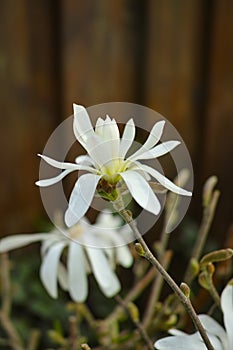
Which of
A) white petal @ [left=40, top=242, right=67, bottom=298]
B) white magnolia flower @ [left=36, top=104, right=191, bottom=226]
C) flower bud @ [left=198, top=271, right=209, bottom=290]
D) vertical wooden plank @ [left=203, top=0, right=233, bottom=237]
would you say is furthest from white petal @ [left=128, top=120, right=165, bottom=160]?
vertical wooden plank @ [left=203, top=0, right=233, bottom=237]

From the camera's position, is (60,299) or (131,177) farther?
(60,299)

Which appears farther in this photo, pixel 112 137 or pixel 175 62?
pixel 175 62

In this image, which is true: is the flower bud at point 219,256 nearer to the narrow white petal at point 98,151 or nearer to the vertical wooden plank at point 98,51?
the narrow white petal at point 98,151

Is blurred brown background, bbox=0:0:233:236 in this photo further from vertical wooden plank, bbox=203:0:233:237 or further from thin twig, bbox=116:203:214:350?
thin twig, bbox=116:203:214:350

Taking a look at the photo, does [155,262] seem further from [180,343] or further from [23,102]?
[23,102]

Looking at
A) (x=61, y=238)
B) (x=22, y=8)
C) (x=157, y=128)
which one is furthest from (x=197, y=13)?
(x=157, y=128)

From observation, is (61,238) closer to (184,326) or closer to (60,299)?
(184,326)

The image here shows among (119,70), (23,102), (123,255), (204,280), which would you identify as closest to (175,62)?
(119,70)
